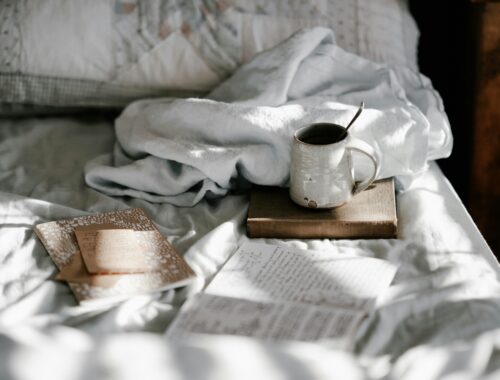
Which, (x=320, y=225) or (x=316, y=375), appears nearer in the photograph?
(x=316, y=375)

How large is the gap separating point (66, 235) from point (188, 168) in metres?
0.18

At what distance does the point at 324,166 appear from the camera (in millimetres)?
840

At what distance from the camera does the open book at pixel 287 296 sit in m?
0.68

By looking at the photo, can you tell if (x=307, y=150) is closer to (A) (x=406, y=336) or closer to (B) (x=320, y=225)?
(B) (x=320, y=225)

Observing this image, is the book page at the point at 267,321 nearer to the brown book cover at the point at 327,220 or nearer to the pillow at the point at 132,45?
the brown book cover at the point at 327,220

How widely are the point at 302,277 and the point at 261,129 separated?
231 millimetres

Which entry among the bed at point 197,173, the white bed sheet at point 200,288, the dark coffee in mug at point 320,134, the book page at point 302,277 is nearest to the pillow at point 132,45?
the bed at point 197,173

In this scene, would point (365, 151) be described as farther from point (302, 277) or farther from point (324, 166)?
point (302, 277)

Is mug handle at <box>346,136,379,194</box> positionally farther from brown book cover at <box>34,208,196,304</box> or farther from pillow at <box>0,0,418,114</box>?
pillow at <box>0,0,418,114</box>

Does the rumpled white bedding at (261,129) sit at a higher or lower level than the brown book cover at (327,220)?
higher

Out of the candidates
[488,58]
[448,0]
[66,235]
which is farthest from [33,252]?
[448,0]

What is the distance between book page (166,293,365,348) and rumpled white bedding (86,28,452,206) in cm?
24

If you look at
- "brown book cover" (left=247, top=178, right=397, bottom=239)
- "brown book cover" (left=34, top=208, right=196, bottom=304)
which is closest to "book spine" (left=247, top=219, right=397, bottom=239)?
"brown book cover" (left=247, top=178, right=397, bottom=239)

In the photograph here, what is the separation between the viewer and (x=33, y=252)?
829 millimetres
